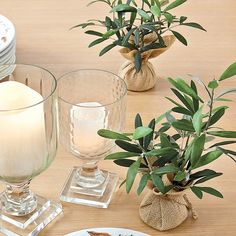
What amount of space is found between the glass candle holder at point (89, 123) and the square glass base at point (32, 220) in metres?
0.03

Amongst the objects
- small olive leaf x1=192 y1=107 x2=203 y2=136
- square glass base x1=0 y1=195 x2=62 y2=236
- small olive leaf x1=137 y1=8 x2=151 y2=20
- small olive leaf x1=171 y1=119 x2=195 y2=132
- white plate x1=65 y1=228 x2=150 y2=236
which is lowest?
square glass base x1=0 y1=195 x2=62 y2=236

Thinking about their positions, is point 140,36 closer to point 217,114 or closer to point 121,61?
point 121,61

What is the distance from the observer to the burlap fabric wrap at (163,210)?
996 mm

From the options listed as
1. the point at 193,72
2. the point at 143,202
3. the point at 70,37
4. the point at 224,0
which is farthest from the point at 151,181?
the point at 224,0

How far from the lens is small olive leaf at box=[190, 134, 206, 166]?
0.85m

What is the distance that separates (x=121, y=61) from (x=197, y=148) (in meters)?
0.63

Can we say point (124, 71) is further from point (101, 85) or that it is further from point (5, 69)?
point (5, 69)

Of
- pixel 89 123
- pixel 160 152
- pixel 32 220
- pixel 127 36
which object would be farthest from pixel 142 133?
pixel 127 36

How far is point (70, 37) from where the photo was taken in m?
1.56

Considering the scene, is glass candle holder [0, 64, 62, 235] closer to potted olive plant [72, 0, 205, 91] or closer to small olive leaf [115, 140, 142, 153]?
small olive leaf [115, 140, 142, 153]

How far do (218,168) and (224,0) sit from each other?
0.79 metres

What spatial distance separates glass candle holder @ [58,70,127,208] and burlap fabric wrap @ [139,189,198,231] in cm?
9

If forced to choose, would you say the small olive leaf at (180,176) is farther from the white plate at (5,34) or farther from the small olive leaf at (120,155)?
the white plate at (5,34)

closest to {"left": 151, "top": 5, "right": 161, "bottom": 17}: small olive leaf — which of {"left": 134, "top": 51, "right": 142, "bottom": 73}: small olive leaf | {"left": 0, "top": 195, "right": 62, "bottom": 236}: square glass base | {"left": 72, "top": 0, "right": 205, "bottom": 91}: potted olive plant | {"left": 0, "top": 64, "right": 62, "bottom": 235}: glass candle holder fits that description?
{"left": 72, "top": 0, "right": 205, "bottom": 91}: potted olive plant
